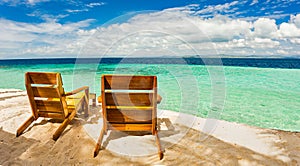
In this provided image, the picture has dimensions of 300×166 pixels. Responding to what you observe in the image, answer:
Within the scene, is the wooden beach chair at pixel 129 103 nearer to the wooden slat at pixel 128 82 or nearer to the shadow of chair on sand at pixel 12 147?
the wooden slat at pixel 128 82

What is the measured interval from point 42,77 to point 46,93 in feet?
1.04

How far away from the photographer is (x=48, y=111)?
4027mm

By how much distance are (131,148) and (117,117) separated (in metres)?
0.60

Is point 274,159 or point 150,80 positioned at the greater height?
point 150,80

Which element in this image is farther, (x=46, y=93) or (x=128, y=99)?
(x=46, y=93)

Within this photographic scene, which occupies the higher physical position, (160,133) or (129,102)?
(129,102)

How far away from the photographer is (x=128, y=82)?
3117mm

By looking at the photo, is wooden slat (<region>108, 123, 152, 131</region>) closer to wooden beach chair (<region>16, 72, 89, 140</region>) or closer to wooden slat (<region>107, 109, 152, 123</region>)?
wooden slat (<region>107, 109, 152, 123</region>)

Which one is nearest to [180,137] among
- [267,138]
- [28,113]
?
[267,138]

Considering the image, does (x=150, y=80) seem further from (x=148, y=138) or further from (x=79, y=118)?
(x=79, y=118)

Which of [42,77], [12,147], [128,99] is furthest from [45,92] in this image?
[128,99]

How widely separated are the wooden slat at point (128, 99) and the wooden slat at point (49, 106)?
126 centimetres

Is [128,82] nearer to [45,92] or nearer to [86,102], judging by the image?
[45,92]

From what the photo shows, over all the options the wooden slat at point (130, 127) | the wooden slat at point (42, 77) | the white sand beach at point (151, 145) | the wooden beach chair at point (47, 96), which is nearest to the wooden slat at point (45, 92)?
the wooden beach chair at point (47, 96)
